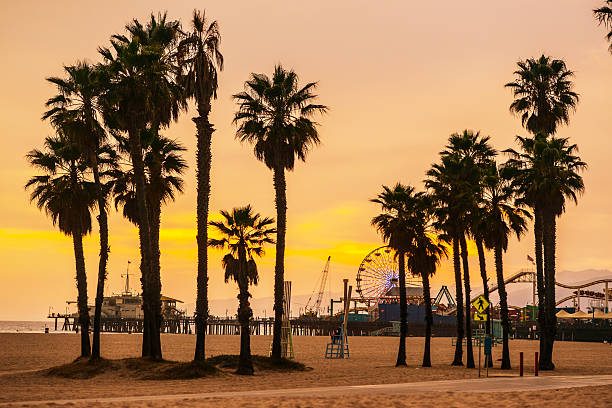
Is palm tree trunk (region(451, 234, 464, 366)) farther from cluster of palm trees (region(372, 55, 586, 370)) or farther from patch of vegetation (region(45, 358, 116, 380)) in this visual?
patch of vegetation (region(45, 358, 116, 380))

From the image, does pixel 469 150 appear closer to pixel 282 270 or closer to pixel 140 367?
pixel 282 270

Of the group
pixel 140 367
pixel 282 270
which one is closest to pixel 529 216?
pixel 282 270

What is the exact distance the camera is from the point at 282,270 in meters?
46.2

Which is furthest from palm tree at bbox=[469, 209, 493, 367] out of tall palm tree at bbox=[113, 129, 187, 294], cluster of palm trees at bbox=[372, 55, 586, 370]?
tall palm tree at bbox=[113, 129, 187, 294]

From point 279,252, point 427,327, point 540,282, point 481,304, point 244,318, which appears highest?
point 279,252

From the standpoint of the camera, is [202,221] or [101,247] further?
[101,247]

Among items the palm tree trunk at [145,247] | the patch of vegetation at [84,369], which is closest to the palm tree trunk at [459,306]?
the palm tree trunk at [145,247]

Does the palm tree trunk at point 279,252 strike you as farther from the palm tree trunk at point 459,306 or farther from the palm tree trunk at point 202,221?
the palm tree trunk at point 459,306

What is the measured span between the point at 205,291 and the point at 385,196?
15.0 metres

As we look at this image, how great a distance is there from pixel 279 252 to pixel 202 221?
19.6 feet

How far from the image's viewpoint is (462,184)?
4978 cm

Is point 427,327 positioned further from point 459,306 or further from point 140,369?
point 140,369

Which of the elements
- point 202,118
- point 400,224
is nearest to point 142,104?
point 202,118

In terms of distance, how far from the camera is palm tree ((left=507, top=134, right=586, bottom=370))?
153 ft
